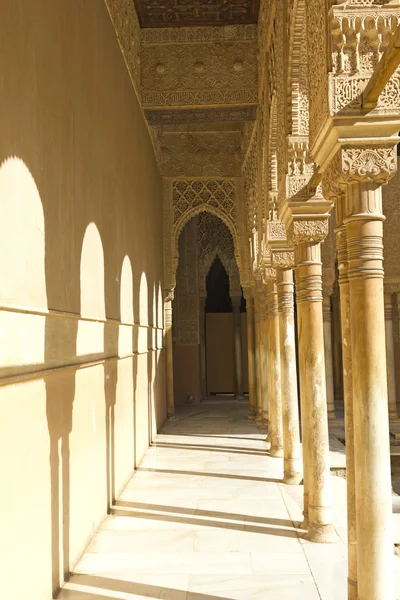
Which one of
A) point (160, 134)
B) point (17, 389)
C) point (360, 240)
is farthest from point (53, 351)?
point (160, 134)

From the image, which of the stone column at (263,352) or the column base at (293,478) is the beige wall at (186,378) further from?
the column base at (293,478)

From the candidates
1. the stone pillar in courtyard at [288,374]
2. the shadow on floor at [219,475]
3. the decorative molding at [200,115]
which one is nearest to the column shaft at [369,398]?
the stone pillar in courtyard at [288,374]

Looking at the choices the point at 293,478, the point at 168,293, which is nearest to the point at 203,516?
the point at 293,478

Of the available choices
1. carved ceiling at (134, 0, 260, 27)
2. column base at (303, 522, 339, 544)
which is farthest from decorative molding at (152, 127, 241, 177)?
column base at (303, 522, 339, 544)

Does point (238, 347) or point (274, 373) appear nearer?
point (274, 373)

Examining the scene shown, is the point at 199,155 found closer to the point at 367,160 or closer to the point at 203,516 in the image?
the point at 203,516

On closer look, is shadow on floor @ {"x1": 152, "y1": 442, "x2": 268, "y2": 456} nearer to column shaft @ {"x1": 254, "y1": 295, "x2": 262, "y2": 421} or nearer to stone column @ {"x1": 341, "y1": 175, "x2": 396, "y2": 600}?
column shaft @ {"x1": 254, "y1": 295, "x2": 262, "y2": 421}

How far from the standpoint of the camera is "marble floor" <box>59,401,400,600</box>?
453cm

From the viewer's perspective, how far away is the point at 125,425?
8031 mm

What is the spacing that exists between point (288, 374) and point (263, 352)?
4.50m

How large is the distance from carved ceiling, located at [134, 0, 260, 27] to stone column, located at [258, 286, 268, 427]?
460 centimetres

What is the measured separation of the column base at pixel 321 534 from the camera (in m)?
5.56

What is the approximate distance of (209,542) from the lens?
558 cm

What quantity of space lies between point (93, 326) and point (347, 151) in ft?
10.4
